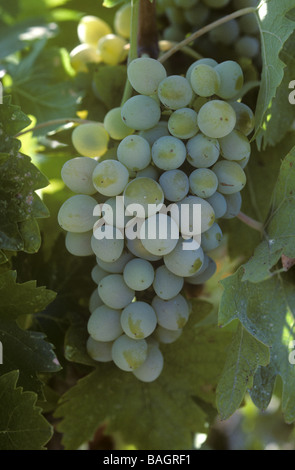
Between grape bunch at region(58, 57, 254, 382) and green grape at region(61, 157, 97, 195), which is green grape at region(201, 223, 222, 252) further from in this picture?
green grape at region(61, 157, 97, 195)

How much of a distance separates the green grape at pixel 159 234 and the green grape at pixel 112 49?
44 cm

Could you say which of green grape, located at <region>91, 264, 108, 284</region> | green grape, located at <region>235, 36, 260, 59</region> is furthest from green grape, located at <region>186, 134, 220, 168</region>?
green grape, located at <region>235, 36, 260, 59</region>

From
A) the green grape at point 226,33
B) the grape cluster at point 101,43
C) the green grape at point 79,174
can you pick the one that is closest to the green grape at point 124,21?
the grape cluster at point 101,43

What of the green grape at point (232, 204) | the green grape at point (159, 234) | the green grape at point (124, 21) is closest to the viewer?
the green grape at point (159, 234)

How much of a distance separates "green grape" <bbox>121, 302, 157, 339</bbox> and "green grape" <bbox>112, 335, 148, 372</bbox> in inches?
0.9

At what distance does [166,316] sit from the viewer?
755mm

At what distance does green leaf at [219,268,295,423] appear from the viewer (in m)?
0.75

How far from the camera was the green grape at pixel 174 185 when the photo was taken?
27.7 inches

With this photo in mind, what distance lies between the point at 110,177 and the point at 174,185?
0.09m

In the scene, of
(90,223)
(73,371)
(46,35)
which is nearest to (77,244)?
(90,223)

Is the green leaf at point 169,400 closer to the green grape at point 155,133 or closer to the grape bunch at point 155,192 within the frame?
the grape bunch at point 155,192

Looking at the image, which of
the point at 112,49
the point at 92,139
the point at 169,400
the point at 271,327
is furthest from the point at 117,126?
the point at 169,400

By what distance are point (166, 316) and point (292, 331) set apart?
19 centimetres
